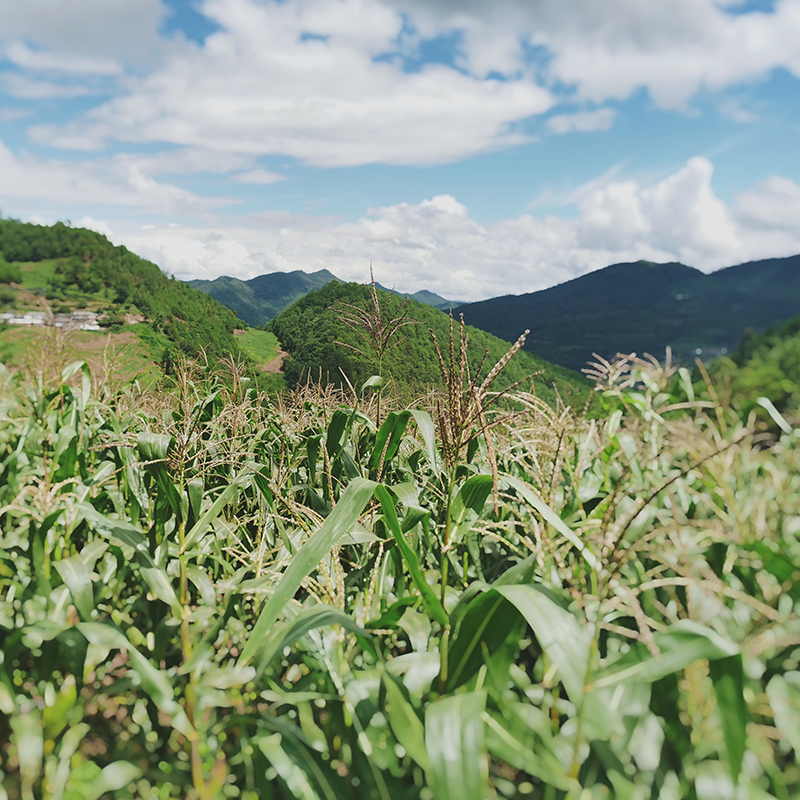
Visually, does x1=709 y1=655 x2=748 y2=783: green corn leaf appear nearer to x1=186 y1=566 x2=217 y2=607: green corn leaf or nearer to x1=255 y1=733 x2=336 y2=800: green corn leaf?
x1=255 y1=733 x2=336 y2=800: green corn leaf

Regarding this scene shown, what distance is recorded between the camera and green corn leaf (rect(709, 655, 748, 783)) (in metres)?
1.13

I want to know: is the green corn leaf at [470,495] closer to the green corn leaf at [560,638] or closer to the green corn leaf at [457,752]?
the green corn leaf at [560,638]

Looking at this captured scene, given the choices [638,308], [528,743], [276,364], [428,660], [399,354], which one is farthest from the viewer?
[638,308]

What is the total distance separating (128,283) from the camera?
49.6 metres

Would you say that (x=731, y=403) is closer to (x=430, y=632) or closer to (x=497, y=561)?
(x=497, y=561)

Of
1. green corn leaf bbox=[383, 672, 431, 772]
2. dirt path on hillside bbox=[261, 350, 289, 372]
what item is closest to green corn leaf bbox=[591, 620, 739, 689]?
green corn leaf bbox=[383, 672, 431, 772]

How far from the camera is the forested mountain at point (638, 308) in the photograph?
623 inches

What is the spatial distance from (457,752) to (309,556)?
0.73m

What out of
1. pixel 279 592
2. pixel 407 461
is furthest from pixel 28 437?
pixel 279 592

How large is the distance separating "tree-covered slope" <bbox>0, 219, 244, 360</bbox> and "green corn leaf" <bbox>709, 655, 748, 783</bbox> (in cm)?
2325

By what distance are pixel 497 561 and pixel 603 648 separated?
3.55 ft

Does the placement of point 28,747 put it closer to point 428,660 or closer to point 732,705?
point 428,660

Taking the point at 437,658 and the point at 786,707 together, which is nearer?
the point at 786,707

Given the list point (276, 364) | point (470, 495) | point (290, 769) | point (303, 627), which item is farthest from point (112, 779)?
point (276, 364)
